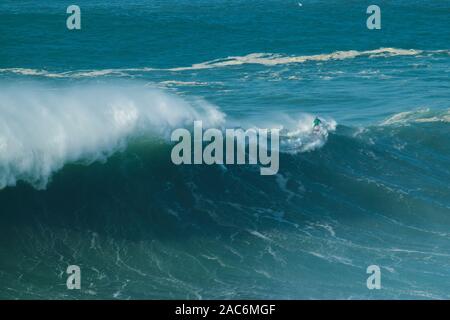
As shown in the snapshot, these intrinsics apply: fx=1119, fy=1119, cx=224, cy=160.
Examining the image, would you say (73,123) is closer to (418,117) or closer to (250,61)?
(418,117)

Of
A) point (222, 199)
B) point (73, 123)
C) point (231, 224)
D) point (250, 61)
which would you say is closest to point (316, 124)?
point (222, 199)

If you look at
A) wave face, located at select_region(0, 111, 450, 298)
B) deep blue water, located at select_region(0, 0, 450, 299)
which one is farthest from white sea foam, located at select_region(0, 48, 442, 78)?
wave face, located at select_region(0, 111, 450, 298)

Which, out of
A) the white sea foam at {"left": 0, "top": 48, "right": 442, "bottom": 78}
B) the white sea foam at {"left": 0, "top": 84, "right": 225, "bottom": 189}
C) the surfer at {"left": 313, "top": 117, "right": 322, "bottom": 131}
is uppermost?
the white sea foam at {"left": 0, "top": 48, "right": 442, "bottom": 78}

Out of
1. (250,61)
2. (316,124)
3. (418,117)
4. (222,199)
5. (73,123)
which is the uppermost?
(250,61)

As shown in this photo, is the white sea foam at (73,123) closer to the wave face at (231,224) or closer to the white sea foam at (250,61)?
the wave face at (231,224)

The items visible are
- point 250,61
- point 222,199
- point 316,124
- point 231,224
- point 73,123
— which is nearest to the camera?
point 231,224

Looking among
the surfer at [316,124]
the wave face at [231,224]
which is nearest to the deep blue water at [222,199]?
the wave face at [231,224]

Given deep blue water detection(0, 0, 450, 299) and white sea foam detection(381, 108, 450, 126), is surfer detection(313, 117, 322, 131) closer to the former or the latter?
deep blue water detection(0, 0, 450, 299)

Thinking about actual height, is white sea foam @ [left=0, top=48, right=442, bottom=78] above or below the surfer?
above

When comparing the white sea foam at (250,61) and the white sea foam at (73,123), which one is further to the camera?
the white sea foam at (250,61)
